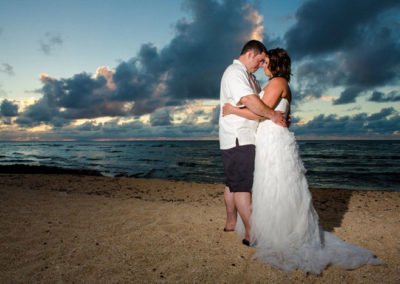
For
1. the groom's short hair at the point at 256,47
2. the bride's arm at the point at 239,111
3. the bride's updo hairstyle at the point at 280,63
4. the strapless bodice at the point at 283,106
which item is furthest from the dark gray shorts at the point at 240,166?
the groom's short hair at the point at 256,47

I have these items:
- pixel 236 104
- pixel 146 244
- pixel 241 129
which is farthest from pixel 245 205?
pixel 146 244

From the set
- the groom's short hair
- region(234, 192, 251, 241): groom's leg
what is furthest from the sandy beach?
the groom's short hair

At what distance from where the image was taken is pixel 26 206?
18.1ft

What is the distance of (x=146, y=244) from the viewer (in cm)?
355

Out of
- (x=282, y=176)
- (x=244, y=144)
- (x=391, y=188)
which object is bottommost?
(x=391, y=188)

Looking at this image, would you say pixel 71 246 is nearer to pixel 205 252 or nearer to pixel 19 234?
pixel 19 234

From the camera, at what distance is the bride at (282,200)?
2.95 metres

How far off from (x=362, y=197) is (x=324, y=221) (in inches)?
154

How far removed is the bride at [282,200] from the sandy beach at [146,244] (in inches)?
7.8

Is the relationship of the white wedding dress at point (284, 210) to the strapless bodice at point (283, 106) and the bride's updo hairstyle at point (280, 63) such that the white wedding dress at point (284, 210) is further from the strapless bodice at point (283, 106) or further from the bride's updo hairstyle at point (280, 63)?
the bride's updo hairstyle at point (280, 63)

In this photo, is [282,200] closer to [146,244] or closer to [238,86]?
[238,86]

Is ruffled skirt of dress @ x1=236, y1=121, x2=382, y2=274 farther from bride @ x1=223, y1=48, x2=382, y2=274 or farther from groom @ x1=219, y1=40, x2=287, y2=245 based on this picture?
groom @ x1=219, y1=40, x2=287, y2=245

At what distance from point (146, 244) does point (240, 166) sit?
1781 mm

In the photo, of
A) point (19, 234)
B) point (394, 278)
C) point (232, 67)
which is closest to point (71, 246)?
point (19, 234)
